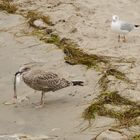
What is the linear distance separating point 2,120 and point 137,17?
4.10 meters

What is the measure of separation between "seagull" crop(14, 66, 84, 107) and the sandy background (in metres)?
0.18

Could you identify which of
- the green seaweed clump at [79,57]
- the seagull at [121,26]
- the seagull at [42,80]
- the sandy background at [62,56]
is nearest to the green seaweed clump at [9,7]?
the sandy background at [62,56]

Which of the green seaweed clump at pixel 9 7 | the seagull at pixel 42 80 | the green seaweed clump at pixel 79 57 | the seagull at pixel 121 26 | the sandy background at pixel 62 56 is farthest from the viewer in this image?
the green seaweed clump at pixel 9 7

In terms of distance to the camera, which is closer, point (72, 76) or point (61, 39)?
point (72, 76)

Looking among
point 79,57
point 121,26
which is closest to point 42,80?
point 79,57

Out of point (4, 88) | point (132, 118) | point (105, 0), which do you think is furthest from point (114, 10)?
point (132, 118)

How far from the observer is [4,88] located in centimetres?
895

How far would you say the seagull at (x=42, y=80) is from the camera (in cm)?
841

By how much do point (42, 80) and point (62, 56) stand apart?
1567 millimetres

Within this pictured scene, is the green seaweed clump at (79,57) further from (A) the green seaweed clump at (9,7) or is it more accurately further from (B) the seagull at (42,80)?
(A) the green seaweed clump at (9,7)

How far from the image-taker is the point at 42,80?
8414 millimetres

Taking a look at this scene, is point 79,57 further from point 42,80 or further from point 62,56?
point 42,80

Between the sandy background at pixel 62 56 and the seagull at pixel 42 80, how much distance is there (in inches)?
7.3

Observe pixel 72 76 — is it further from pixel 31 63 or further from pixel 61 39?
pixel 61 39
